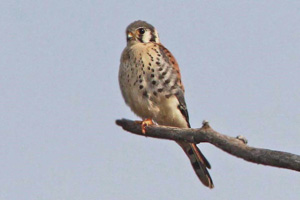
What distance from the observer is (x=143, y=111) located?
7730mm

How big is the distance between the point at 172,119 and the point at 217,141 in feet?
9.80

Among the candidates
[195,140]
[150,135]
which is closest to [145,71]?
[150,135]

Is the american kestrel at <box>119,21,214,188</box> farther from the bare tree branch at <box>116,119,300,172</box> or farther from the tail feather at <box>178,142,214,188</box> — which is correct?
the bare tree branch at <box>116,119,300,172</box>

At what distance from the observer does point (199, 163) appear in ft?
25.7

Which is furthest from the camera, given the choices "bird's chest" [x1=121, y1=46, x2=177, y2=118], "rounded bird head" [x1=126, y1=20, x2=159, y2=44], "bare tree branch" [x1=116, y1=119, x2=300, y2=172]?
"rounded bird head" [x1=126, y1=20, x2=159, y2=44]

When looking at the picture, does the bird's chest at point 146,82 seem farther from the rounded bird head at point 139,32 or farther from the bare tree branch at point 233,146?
the bare tree branch at point 233,146

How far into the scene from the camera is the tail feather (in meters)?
7.61

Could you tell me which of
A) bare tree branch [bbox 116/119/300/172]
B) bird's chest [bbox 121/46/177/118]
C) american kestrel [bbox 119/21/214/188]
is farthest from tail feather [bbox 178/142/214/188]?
bare tree branch [bbox 116/119/300/172]

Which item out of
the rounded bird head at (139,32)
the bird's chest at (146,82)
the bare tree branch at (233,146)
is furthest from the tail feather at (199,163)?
the bare tree branch at (233,146)

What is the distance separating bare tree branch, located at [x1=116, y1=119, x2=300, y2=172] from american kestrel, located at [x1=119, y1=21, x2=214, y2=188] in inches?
58.9

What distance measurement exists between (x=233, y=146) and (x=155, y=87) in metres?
2.88

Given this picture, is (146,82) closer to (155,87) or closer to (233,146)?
(155,87)

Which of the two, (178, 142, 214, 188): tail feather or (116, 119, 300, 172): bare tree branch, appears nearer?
(116, 119, 300, 172): bare tree branch

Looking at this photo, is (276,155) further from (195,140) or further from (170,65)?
(170,65)
